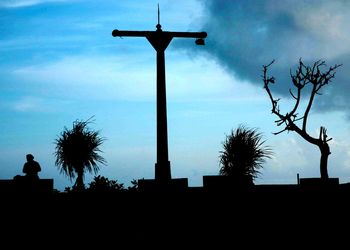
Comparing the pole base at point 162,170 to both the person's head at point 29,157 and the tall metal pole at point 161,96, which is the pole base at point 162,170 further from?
the person's head at point 29,157

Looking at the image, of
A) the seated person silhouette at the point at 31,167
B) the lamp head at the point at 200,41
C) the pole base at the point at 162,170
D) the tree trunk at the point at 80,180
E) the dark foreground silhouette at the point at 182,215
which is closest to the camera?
the dark foreground silhouette at the point at 182,215

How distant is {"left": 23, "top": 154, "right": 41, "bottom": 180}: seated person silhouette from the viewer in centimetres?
1562

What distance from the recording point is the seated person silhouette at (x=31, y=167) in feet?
51.2

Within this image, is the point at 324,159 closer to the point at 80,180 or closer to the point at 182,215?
the point at 80,180

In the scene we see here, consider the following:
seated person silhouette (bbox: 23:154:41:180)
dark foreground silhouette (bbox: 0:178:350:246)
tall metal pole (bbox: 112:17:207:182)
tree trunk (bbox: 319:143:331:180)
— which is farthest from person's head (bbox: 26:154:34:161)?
tree trunk (bbox: 319:143:331:180)

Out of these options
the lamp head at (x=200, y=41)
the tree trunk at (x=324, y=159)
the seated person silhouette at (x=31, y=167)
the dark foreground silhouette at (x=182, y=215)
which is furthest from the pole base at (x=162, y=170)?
the tree trunk at (x=324, y=159)

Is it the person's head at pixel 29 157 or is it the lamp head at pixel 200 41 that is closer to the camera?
the person's head at pixel 29 157

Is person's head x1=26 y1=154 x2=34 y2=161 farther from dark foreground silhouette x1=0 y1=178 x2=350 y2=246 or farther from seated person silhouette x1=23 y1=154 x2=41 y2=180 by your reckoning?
dark foreground silhouette x1=0 y1=178 x2=350 y2=246

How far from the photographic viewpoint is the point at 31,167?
15.7 m

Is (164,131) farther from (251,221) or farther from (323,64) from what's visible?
(323,64)

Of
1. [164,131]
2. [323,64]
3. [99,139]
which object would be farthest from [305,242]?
[323,64]

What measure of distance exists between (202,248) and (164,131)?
20.2ft

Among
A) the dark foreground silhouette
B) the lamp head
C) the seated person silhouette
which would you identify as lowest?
the dark foreground silhouette

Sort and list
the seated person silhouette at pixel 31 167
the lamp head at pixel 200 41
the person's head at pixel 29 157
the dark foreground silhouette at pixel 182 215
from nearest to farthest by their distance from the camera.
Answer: the dark foreground silhouette at pixel 182 215 < the seated person silhouette at pixel 31 167 < the person's head at pixel 29 157 < the lamp head at pixel 200 41
